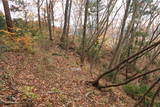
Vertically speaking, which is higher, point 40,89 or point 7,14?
point 7,14

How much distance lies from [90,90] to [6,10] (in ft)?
22.0

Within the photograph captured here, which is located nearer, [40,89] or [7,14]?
[40,89]

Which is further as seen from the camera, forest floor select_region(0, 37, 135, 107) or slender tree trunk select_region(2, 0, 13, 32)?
slender tree trunk select_region(2, 0, 13, 32)

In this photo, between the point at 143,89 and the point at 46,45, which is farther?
the point at 46,45

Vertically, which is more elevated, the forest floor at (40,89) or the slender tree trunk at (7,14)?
the slender tree trunk at (7,14)

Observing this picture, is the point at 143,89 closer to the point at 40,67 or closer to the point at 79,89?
the point at 79,89

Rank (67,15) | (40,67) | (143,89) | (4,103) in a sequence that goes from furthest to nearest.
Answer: (67,15), (143,89), (40,67), (4,103)

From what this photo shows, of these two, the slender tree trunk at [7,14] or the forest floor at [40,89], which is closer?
the forest floor at [40,89]

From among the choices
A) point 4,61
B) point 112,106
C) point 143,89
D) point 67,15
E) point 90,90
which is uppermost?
point 67,15

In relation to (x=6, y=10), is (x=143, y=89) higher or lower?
lower

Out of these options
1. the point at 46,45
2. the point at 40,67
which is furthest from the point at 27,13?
the point at 40,67

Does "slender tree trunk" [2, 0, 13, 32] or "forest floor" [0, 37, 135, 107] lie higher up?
"slender tree trunk" [2, 0, 13, 32]

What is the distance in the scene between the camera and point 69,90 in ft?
20.3

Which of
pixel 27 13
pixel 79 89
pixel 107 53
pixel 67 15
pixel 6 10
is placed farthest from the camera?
pixel 107 53
